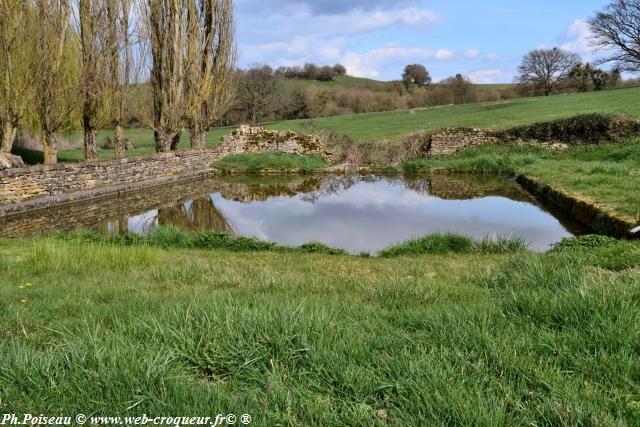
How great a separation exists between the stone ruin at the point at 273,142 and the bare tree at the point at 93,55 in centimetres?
1004

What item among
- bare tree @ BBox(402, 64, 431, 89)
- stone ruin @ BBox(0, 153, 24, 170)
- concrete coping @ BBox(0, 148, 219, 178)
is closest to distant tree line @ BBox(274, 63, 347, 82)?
bare tree @ BBox(402, 64, 431, 89)

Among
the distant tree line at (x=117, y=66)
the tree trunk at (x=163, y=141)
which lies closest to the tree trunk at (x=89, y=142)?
the distant tree line at (x=117, y=66)

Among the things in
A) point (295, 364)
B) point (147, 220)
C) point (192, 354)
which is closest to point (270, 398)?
point (295, 364)

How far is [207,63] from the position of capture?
2155cm

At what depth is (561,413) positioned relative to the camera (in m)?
1.68

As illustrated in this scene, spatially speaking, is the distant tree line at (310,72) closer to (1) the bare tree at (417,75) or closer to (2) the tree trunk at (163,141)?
(1) the bare tree at (417,75)

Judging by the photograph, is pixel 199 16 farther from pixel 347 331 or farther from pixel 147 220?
pixel 347 331

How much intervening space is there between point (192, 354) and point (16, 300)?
219 centimetres

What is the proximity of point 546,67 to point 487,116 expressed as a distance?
34587 millimetres

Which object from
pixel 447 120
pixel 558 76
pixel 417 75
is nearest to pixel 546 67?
pixel 558 76

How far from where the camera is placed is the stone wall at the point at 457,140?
920 inches

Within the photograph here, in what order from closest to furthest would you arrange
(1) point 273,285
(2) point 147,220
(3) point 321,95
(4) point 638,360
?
(4) point 638,360 < (1) point 273,285 < (2) point 147,220 < (3) point 321,95

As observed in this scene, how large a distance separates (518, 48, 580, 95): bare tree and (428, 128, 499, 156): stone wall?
41.1m

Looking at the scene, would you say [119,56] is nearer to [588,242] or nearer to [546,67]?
[588,242]
